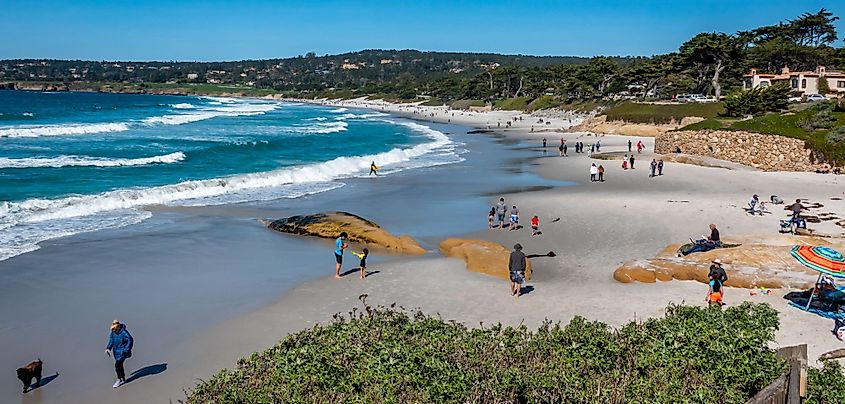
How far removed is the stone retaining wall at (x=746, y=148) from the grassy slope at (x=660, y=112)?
1431 centimetres

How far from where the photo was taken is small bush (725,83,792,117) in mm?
46719

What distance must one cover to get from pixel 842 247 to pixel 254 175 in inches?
1045

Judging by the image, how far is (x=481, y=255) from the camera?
17.0 metres

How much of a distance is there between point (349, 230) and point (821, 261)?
12.3 metres

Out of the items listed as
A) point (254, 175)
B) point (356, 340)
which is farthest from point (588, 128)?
point (356, 340)

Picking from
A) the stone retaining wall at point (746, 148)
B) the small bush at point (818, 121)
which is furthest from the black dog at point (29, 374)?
the small bush at point (818, 121)

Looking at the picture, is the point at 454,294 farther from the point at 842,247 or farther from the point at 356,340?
the point at 842,247

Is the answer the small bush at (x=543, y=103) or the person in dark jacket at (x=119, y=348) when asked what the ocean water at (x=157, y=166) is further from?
the small bush at (x=543, y=103)

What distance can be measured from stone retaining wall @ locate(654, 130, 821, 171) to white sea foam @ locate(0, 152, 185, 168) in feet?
106

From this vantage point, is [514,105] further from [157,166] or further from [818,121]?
[157,166]

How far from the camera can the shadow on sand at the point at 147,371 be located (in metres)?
10.5

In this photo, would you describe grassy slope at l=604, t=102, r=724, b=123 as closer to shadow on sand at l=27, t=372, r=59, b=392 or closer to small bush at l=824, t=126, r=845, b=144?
small bush at l=824, t=126, r=845, b=144

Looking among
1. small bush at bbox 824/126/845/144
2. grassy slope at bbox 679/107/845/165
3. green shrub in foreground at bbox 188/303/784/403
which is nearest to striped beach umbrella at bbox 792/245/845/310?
green shrub in foreground at bbox 188/303/784/403

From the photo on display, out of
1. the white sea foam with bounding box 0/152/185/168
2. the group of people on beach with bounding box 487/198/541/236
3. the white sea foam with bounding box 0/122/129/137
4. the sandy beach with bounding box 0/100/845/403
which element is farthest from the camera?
the white sea foam with bounding box 0/122/129/137
